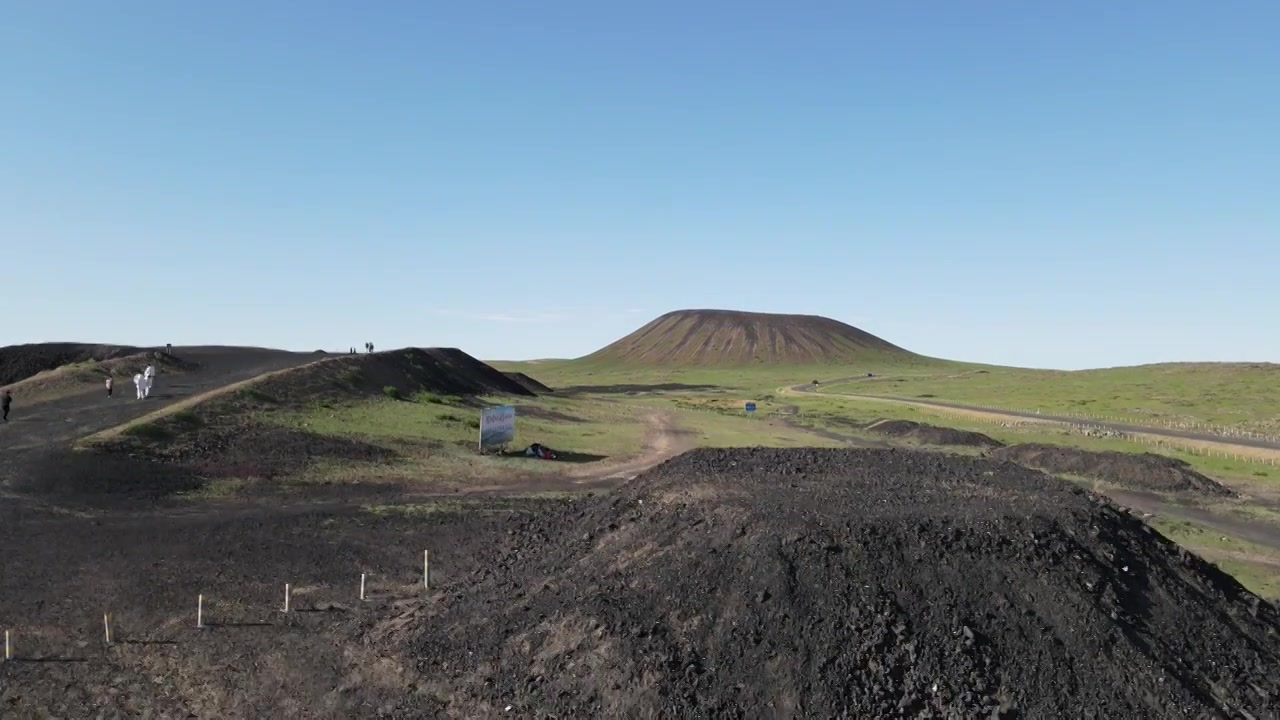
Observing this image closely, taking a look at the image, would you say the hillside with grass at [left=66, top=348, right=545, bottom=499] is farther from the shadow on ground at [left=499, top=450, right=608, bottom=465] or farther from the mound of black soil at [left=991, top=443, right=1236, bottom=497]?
the mound of black soil at [left=991, top=443, right=1236, bottom=497]

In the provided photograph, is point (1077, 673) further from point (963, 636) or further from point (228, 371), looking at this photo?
point (228, 371)

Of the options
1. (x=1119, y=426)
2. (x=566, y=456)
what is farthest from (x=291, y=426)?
(x=1119, y=426)

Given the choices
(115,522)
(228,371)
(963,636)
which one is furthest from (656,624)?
(228,371)

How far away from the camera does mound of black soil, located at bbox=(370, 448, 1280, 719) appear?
15742mm

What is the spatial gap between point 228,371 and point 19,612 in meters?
55.7

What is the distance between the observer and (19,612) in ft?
75.7

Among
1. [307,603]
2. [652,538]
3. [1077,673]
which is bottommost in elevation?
[307,603]

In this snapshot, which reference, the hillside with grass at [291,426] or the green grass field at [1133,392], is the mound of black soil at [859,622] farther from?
the green grass field at [1133,392]

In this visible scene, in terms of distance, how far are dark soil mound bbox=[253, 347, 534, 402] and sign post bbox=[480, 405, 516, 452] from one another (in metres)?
Result: 15.4

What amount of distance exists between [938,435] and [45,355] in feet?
275

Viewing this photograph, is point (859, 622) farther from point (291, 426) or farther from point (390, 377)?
point (390, 377)

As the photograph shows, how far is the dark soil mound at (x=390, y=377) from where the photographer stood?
206ft

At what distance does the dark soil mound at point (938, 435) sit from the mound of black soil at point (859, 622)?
48801mm

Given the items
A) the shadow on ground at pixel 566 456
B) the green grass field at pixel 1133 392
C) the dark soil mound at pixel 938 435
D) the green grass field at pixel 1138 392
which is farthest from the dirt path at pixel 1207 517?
the green grass field at pixel 1138 392
